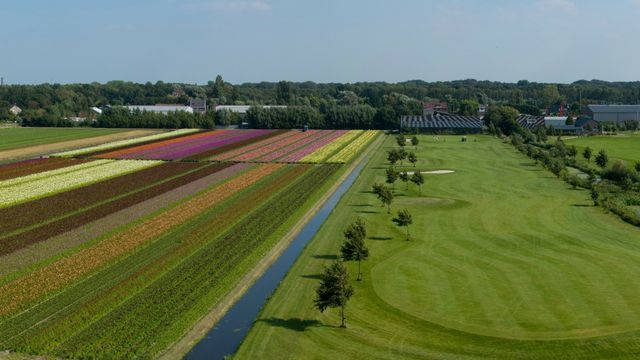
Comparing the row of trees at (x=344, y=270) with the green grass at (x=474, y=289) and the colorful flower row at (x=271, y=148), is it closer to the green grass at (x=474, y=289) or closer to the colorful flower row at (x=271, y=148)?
the green grass at (x=474, y=289)

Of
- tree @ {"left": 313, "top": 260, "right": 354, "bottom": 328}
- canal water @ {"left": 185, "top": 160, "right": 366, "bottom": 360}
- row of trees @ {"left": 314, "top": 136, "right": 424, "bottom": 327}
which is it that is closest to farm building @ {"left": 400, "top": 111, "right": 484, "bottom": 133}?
row of trees @ {"left": 314, "top": 136, "right": 424, "bottom": 327}

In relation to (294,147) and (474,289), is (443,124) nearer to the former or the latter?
(294,147)

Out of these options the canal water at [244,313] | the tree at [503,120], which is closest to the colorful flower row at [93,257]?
the canal water at [244,313]

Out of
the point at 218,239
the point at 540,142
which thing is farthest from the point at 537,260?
the point at 540,142

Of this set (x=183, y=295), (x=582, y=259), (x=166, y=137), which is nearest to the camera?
(x=183, y=295)

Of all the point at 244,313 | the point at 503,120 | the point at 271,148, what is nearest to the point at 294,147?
the point at 271,148

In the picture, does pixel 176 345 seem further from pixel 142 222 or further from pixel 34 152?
pixel 34 152
